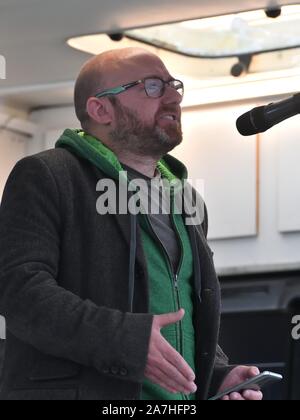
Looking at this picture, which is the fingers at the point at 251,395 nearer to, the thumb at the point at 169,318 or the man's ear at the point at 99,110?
the thumb at the point at 169,318

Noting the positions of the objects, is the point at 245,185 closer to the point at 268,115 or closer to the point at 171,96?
the point at 171,96

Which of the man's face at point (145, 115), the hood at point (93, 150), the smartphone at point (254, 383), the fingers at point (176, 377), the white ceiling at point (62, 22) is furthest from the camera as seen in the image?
the white ceiling at point (62, 22)

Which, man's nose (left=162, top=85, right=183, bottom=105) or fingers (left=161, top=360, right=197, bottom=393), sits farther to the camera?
man's nose (left=162, top=85, right=183, bottom=105)

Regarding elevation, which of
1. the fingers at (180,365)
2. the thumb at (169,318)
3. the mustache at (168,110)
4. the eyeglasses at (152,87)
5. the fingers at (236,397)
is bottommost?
the fingers at (236,397)

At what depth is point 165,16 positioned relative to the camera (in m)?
2.17

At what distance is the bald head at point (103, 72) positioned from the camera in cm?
189

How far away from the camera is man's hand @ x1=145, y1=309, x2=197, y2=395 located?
149 cm

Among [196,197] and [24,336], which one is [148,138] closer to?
[196,197]

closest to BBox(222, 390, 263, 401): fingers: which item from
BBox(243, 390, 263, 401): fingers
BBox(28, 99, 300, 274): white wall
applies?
BBox(243, 390, 263, 401): fingers

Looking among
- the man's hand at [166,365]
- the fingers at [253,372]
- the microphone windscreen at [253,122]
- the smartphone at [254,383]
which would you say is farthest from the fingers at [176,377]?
the microphone windscreen at [253,122]

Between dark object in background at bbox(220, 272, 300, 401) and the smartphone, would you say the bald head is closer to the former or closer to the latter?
the smartphone

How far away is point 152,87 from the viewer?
73.2 inches

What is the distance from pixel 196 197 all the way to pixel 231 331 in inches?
29.9

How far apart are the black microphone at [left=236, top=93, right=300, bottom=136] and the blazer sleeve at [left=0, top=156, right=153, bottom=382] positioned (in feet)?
1.02
